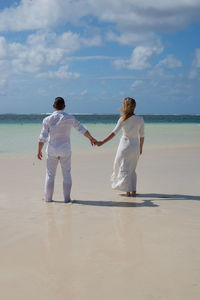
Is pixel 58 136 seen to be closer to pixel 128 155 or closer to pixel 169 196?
pixel 128 155

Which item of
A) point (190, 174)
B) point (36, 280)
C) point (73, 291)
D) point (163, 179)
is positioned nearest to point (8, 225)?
point (36, 280)

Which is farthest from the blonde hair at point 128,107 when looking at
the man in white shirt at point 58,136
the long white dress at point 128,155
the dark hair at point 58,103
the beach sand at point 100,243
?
the beach sand at point 100,243

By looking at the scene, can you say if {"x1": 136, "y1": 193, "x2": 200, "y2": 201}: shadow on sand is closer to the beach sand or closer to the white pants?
the beach sand

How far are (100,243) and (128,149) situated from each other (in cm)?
284

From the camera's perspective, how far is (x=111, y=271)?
3297 millimetres

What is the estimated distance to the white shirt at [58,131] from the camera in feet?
19.2

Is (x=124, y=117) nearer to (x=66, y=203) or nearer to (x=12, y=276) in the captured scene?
(x=66, y=203)

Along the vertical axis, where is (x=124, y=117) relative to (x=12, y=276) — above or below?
above

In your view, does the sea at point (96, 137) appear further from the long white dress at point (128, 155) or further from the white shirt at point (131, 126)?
the white shirt at point (131, 126)

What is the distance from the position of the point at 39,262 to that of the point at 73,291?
675 mm

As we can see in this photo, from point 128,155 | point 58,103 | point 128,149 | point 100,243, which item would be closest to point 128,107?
point 128,149

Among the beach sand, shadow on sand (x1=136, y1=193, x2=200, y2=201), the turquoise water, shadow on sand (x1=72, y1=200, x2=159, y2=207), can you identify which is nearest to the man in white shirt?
shadow on sand (x1=72, y1=200, x2=159, y2=207)

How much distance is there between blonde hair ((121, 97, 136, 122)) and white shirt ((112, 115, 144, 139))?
6 centimetres

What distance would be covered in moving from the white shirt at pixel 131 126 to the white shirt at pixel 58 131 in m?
0.84
